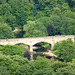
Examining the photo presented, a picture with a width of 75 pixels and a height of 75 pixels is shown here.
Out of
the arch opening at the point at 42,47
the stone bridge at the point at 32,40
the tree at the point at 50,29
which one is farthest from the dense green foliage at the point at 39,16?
the stone bridge at the point at 32,40

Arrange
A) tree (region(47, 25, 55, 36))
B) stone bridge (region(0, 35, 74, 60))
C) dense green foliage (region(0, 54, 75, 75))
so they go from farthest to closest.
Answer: tree (region(47, 25, 55, 36))
stone bridge (region(0, 35, 74, 60))
dense green foliage (region(0, 54, 75, 75))

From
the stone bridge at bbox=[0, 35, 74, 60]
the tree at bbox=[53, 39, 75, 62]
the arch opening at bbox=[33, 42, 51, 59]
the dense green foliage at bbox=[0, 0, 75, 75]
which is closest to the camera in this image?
the tree at bbox=[53, 39, 75, 62]

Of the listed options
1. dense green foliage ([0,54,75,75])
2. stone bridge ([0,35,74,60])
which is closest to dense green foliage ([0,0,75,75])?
stone bridge ([0,35,74,60])

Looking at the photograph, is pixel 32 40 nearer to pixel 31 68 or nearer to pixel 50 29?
pixel 50 29

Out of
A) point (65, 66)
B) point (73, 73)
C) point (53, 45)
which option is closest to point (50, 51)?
point (53, 45)

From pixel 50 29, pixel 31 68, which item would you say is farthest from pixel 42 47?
pixel 31 68

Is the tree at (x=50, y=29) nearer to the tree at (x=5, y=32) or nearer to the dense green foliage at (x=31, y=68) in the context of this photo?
the tree at (x=5, y=32)

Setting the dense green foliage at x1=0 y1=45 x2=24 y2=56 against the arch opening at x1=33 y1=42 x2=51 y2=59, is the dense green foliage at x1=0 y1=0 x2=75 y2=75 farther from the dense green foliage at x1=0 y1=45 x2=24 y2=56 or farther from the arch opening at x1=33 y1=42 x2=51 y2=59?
the arch opening at x1=33 y1=42 x2=51 y2=59

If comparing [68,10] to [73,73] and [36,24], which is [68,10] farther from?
[73,73]
